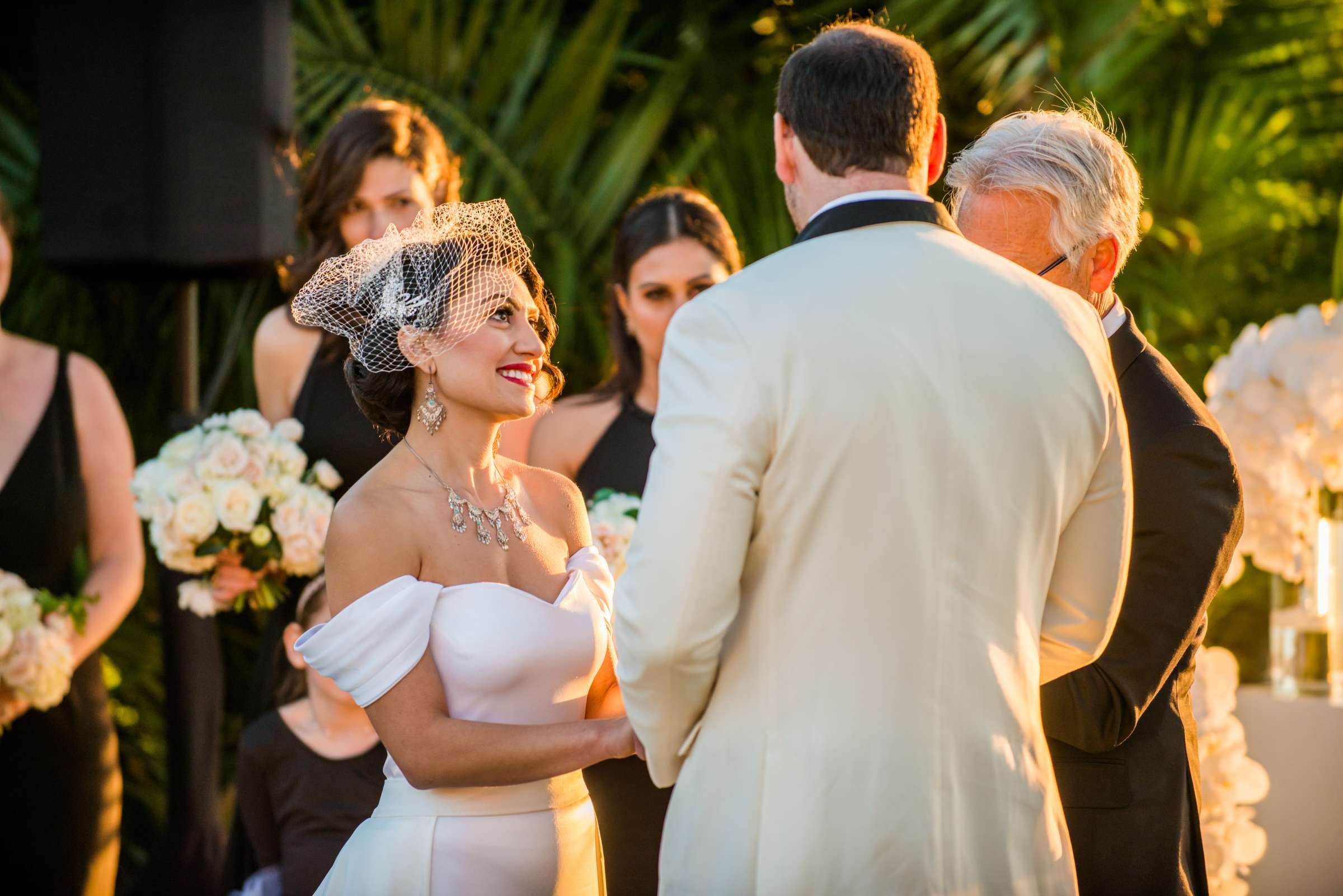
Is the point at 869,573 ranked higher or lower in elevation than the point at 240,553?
higher

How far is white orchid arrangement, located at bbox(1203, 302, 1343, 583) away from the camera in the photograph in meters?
3.63

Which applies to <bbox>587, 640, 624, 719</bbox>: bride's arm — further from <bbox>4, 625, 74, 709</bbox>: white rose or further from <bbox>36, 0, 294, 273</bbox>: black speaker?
<bbox>36, 0, 294, 273</bbox>: black speaker

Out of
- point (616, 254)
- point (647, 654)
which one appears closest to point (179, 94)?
point (616, 254)

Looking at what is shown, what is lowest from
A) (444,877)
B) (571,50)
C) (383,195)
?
(444,877)

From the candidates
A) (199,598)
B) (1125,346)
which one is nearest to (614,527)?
(199,598)

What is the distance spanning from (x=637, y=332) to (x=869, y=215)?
1.98 m

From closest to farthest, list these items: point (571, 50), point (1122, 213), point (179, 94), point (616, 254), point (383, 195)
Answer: point (1122, 213) → point (383, 195) → point (616, 254) → point (179, 94) → point (571, 50)

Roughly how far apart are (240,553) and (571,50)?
3078mm

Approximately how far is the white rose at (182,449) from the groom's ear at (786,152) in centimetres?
186

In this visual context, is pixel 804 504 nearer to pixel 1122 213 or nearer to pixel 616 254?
pixel 1122 213

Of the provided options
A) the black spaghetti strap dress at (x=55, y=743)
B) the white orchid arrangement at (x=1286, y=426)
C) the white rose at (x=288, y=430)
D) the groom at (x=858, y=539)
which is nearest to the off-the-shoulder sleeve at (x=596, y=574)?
the groom at (x=858, y=539)

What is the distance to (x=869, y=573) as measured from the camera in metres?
1.74

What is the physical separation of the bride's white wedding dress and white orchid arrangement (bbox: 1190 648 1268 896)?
1.86m

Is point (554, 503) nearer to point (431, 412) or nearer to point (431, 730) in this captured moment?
point (431, 412)
